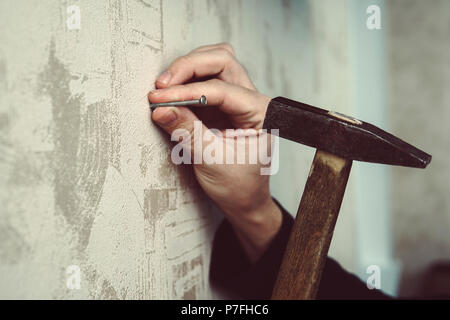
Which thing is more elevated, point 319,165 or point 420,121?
point 420,121

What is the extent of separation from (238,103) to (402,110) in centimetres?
276

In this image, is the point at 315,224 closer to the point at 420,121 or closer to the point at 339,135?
the point at 339,135

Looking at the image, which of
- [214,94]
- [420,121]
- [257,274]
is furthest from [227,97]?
[420,121]

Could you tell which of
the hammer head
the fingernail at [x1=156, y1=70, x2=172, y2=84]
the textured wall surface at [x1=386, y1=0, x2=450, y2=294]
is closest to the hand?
the fingernail at [x1=156, y1=70, x2=172, y2=84]

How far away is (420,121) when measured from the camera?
2.99 meters

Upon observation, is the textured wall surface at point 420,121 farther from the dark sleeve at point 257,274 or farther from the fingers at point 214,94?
the fingers at point 214,94

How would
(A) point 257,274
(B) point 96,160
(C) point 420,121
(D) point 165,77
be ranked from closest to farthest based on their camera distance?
(B) point 96,160 → (D) point 165,77 → (A) point 257,274 → (C) point 420,121

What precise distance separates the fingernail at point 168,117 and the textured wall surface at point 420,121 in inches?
111

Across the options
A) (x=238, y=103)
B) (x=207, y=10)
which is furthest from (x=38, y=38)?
(x=207, y=10)

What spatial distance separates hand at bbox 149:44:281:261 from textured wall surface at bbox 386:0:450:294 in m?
2.56

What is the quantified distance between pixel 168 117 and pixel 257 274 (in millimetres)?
417

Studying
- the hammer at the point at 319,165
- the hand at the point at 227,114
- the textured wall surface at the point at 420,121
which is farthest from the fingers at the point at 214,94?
the textured wall surface at the point at 420,121

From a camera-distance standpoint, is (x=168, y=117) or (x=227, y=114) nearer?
(x=168, y=117)

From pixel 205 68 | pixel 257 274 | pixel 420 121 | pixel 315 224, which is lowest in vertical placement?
pixel 257 274
